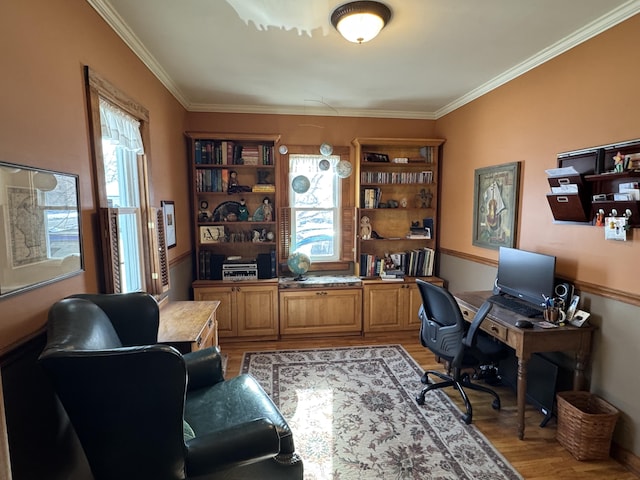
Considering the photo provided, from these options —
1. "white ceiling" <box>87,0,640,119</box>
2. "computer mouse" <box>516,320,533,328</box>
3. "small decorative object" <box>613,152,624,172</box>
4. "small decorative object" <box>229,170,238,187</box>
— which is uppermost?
"white ceiling" <box>87,0,640,119</box>

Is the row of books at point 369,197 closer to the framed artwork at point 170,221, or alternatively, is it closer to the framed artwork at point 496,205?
the framed artwork at point 496,205

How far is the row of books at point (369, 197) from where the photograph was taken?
12.8 ft

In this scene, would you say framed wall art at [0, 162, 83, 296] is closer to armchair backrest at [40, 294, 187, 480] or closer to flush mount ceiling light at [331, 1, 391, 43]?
armchair backrest at [40, 294, 187, 480]

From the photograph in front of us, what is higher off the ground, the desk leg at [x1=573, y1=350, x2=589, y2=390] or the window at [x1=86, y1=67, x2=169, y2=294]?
the window at [x1=86, y1=67, x2=169, y2=294]

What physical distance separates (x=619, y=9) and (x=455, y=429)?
8.96 feet

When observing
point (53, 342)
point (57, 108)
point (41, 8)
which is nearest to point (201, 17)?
point (41, 8)

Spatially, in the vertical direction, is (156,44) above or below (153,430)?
above

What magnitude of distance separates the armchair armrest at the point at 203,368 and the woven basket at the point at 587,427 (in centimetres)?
211

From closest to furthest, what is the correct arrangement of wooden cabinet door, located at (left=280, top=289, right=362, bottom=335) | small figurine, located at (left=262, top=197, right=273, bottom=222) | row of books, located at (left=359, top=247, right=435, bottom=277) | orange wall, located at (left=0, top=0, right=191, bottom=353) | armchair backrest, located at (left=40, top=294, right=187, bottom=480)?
1. armchair backrest, located at (left=40, top=294, right=187, bottom=480)
2. orange wall, located at (left=0, top=0, right=191, bottom=353)
3. wooden cabinet door, located at (left=280, top=289, right=362, bottom=335)
4. small figurine, located at (left=262, top=197, right=273, bottom=222)
5. row of books, located at (left=359, top=247, right=435, bottom=277)

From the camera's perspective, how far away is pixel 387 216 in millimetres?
4164

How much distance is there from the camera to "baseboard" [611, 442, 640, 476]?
1892 millimetres

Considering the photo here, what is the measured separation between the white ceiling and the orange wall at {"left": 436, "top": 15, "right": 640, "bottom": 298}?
14 cm

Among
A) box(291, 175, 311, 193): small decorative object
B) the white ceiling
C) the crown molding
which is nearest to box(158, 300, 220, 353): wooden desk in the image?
box(291, 175, 311, 193): small decorative object

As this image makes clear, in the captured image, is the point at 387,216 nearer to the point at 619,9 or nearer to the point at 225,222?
the point at 225,222
